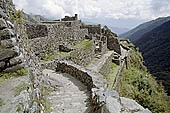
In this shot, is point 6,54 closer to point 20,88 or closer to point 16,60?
point 16,60

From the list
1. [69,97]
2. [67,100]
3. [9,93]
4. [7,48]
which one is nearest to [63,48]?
[69,97]

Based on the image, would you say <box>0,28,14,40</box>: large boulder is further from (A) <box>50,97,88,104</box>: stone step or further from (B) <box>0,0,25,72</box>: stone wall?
(A) <box>50,97,88,104</box>: stone step

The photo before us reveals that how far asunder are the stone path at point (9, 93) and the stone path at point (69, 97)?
183 centimetres

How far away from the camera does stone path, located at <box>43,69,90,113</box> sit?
5.34 meters

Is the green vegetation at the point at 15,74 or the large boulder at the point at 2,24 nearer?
the large boulder at the point at 2,24

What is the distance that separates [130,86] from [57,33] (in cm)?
983

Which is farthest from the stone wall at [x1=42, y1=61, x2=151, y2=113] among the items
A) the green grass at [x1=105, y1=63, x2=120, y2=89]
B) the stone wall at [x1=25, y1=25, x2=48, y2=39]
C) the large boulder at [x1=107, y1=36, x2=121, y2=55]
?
the large boulder at [x1=107, y1=36, x2=121, y2=55]

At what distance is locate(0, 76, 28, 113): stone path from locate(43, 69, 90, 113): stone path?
183 cm

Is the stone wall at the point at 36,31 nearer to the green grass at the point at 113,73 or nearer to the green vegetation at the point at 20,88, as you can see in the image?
the green grass at the point at 113,73

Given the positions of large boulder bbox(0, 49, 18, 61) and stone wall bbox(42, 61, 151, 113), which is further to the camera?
stone wall bbox(42, 61, 151, 113)

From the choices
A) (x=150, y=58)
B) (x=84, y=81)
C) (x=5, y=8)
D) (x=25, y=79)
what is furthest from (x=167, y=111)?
(x=150, y=58)

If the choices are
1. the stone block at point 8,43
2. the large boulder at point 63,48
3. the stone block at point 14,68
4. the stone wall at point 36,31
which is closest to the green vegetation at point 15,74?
the stone block at point 14,68

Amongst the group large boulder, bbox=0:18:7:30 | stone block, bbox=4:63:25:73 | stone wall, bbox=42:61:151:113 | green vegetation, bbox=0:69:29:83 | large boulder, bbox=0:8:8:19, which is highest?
large boulder, bbox=0:8:8:19

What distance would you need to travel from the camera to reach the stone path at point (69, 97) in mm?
5336
